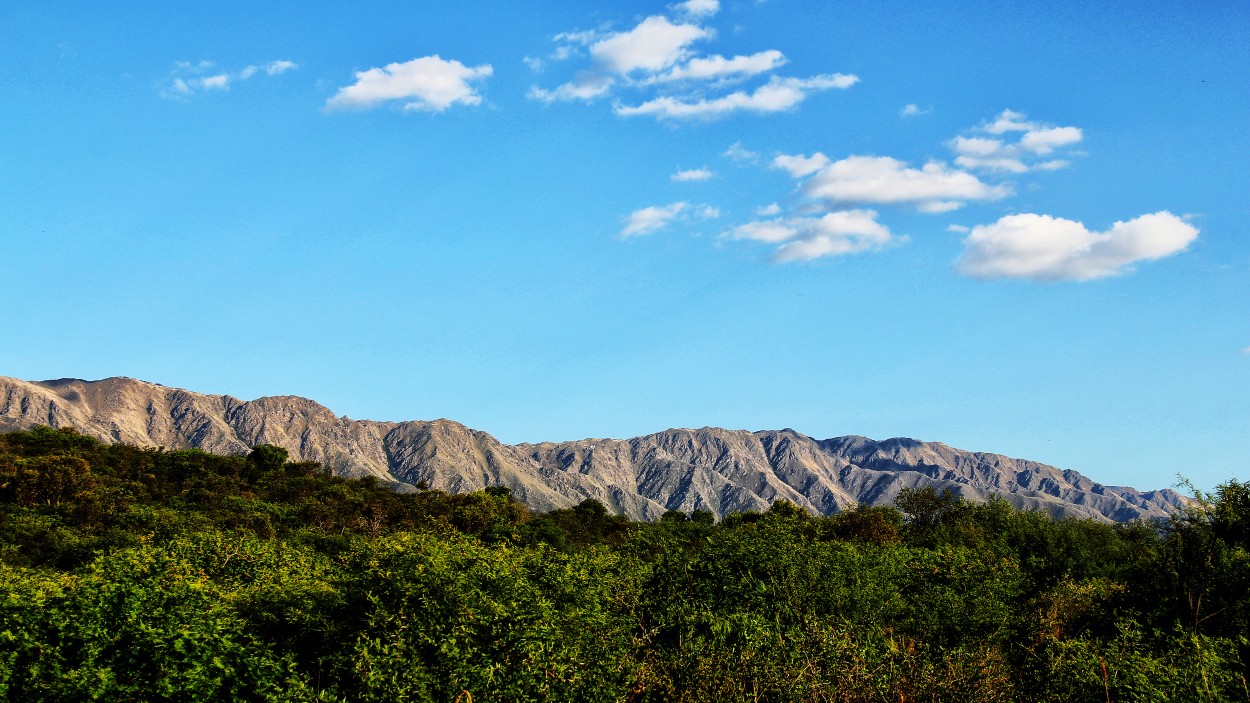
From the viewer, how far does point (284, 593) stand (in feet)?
114

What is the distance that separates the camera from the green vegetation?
94.4 feet

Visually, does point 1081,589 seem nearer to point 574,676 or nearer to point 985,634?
point 985,634

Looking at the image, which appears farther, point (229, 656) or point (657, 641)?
point (657, 641)

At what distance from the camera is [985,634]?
50031 millimetres

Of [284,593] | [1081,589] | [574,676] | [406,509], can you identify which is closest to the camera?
[574,676]

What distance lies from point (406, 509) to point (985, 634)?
8098cm

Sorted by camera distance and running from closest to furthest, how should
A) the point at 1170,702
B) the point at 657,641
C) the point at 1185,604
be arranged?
1. the point at 1170,702
2. the point at 657,641
3. the point at 1185,604

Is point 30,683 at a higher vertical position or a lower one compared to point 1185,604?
lower

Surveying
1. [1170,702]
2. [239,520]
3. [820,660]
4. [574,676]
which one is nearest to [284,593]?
[574,676]

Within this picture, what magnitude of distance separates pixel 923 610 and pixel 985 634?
3.22 m

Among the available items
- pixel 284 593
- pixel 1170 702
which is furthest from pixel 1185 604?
pixel 284 593

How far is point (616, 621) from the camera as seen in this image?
124 feet

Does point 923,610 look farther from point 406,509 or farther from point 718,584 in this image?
point 406,509

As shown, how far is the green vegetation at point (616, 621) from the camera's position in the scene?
28.8m
